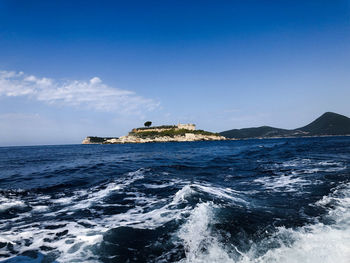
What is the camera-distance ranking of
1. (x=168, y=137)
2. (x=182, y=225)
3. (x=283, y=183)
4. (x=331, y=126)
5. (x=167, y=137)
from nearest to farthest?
(x=182, y=225) < (x=283, y=183) < (x=331, y=126) < (x=167, y=137) < (x=168, y=137)

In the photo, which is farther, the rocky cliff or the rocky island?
the rocky island

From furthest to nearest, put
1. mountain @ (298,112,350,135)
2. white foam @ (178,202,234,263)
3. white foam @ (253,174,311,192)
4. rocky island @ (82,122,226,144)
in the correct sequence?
rocky island @ (82,122,226,144)
mountain @ (298,112,350,135)
white foam @ (253,174,311,192)
white foam @ (178,202,234,263)

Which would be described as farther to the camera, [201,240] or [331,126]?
[331,126]

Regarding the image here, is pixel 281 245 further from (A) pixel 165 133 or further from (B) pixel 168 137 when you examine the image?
(A) pixel 165 133

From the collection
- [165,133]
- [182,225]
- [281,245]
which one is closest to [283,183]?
[281,245]

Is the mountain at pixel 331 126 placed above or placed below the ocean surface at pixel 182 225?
above

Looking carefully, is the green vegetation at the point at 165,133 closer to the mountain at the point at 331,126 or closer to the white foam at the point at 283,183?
the mountain at the point at 331,126

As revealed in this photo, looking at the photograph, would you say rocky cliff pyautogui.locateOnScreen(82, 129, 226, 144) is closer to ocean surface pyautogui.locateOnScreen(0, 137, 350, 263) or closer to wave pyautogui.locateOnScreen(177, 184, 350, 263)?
ocean surface pyautogui.locateOnScreen(0, 137, 350, 263)

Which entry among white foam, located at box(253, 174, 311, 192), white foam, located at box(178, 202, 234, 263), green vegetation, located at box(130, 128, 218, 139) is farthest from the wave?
green vegetation, located at box(130, 128, 218, 139)

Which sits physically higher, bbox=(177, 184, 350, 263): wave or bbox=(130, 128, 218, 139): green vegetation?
bbox=(130, 128, 218, 139): green vegetation

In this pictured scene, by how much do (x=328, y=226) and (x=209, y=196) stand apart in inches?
172

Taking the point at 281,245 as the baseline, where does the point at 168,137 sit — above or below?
above

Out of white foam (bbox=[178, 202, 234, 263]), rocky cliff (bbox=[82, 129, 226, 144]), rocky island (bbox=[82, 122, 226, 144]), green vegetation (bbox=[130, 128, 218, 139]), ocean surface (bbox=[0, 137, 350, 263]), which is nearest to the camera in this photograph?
white foam (bbox=[178, 202, 234, 263])

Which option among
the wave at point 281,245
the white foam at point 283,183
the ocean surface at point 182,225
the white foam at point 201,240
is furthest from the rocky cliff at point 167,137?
the wave at point 281,245
